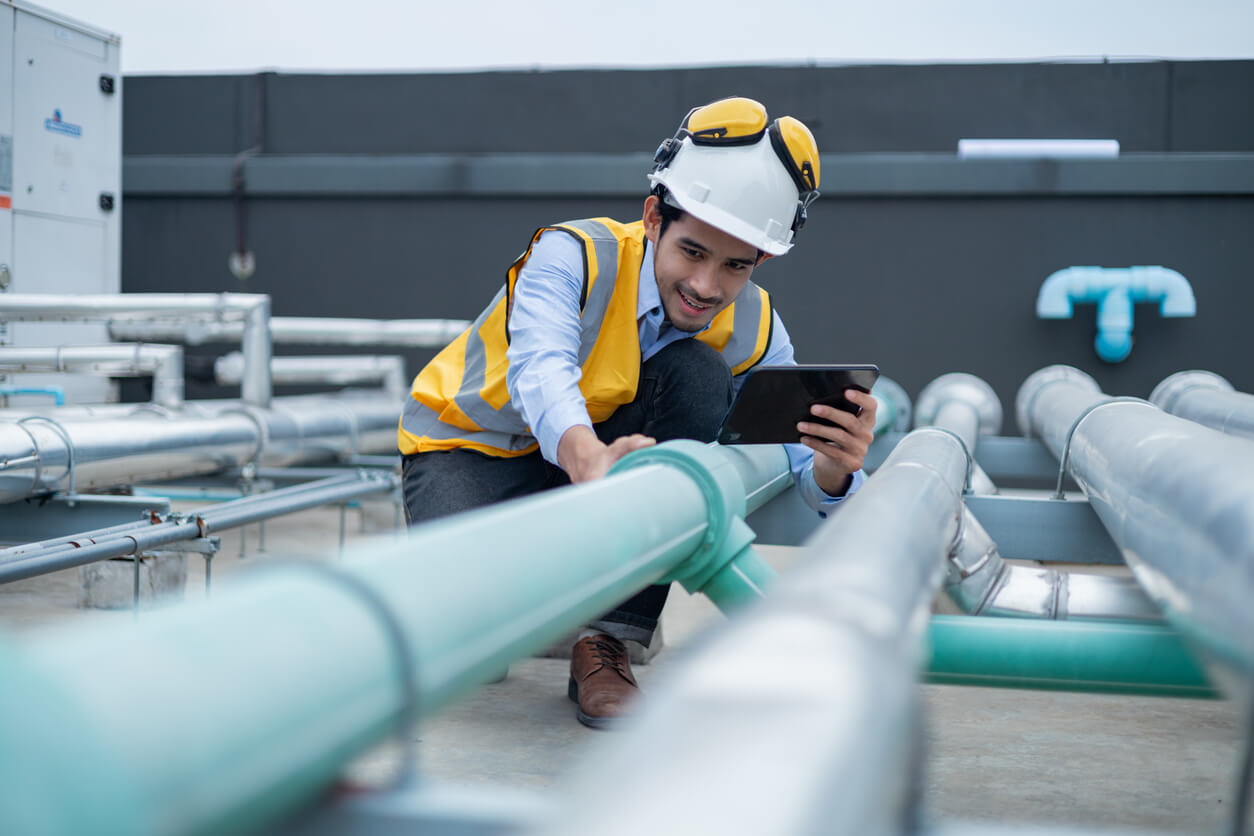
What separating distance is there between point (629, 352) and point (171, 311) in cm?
162

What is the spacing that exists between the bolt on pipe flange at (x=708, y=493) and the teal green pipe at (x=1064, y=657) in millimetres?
184

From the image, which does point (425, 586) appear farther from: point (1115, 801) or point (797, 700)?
point (1115, 801)

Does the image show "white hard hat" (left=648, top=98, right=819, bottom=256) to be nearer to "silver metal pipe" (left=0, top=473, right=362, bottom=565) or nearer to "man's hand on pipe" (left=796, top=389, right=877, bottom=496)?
"man's hand on pipe" (left=796, top=389, right=877, bottom=496)

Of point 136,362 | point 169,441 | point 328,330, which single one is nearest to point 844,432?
point 169,441

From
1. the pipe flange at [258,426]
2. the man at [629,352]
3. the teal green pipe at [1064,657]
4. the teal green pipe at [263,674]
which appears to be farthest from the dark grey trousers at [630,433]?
the pipe flange at [258,426]

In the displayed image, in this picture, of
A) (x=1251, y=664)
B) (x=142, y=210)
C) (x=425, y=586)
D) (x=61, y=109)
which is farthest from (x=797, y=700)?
(x=142, y=210)

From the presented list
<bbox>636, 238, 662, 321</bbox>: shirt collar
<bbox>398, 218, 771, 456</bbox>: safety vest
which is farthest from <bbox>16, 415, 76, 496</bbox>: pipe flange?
<bbox>636, 238, 662, 321</bbox>: shirt collar

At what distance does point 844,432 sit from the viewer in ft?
4.22

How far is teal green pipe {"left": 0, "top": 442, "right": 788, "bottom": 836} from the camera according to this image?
30 cm

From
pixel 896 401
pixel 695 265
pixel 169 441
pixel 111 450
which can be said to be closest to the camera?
pixel 695 265

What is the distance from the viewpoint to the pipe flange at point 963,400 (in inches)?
119

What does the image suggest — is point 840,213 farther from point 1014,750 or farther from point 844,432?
point 844,432

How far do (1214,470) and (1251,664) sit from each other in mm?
176

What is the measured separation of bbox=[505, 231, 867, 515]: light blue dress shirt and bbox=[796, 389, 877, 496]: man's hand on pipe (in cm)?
11
